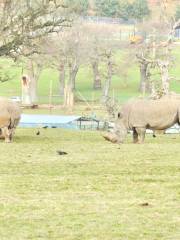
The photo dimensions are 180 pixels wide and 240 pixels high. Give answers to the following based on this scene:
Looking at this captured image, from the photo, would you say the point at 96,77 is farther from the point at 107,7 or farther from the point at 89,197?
the point at 89,197

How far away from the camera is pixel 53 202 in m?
11.5

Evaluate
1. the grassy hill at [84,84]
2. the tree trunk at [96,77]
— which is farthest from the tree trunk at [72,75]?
the tree trunk at [96,77]

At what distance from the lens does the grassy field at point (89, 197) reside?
9.62m

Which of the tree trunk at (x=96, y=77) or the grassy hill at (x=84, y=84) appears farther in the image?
the tree trunk at (x=96, y=77)

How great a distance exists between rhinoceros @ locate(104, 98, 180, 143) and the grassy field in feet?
23.4

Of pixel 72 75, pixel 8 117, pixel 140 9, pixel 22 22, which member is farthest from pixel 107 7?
pixel 8 117

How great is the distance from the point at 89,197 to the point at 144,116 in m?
14.8

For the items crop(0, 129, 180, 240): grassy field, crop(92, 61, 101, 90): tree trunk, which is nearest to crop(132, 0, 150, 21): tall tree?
crop(92, 61, 101, 90): tree trunk

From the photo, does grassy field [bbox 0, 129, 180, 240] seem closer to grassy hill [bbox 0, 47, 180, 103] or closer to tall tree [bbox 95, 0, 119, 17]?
grassy hill [bbox 0, 47, 180, 103]

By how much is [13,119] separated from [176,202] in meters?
15.4

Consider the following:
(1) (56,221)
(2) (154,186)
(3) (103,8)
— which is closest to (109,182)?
(2) (154,186)

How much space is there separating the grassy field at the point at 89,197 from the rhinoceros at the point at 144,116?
7129 millimetres

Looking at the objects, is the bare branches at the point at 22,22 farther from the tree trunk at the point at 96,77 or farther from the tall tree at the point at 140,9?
the tall tree at the point at 140,9

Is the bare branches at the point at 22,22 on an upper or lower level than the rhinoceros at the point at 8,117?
upper
